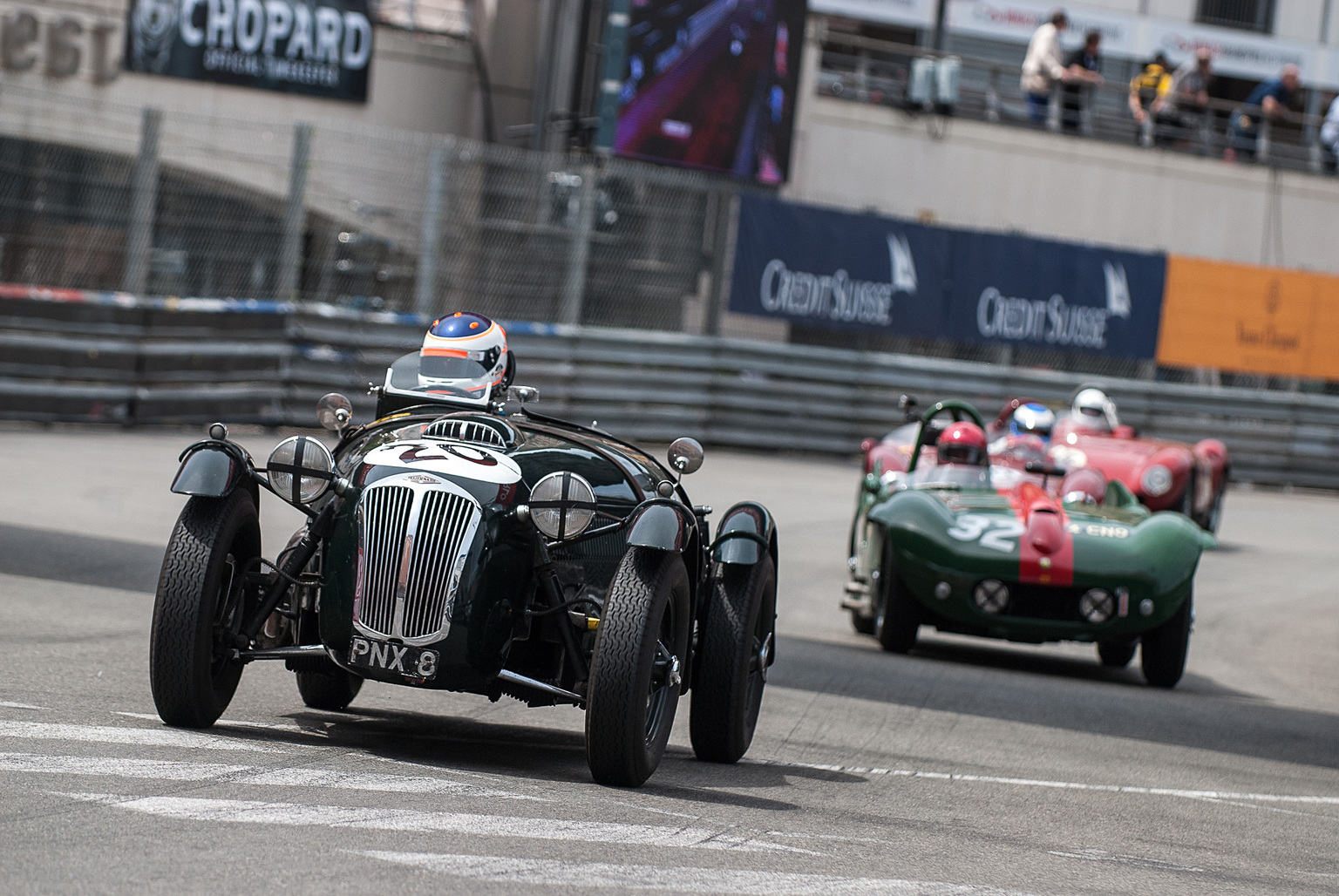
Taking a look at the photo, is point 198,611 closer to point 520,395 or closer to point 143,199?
point 520,395

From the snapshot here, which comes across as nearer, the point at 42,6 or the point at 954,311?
the point at 42,6

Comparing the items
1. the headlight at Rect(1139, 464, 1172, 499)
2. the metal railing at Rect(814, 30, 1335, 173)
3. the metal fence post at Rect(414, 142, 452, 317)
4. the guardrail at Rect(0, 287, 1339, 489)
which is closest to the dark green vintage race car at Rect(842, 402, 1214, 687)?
the headlight at Rect(1139, 464, 1172, 499)

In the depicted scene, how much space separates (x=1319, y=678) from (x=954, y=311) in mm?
12186

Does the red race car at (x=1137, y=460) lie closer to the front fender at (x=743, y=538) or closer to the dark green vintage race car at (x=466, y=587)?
the front fender at (x=743, y=538)

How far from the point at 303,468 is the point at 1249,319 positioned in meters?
20.6

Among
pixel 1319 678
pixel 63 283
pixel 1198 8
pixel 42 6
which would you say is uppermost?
pixel 1198 8

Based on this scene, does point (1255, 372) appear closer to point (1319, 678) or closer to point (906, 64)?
point (906, 64)

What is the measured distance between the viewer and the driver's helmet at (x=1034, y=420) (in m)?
13.1

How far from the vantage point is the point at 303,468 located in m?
5.74

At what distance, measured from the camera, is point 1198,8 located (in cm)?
3381

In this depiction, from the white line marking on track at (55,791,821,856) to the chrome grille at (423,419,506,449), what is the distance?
62.6 inches

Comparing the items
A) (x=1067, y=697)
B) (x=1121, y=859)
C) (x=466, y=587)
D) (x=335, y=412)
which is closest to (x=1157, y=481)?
(x=1067, y=697)

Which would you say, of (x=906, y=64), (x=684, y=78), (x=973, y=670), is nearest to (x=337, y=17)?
(x=684, y=78)

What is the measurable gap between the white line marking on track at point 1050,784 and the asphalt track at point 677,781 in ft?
0.07
